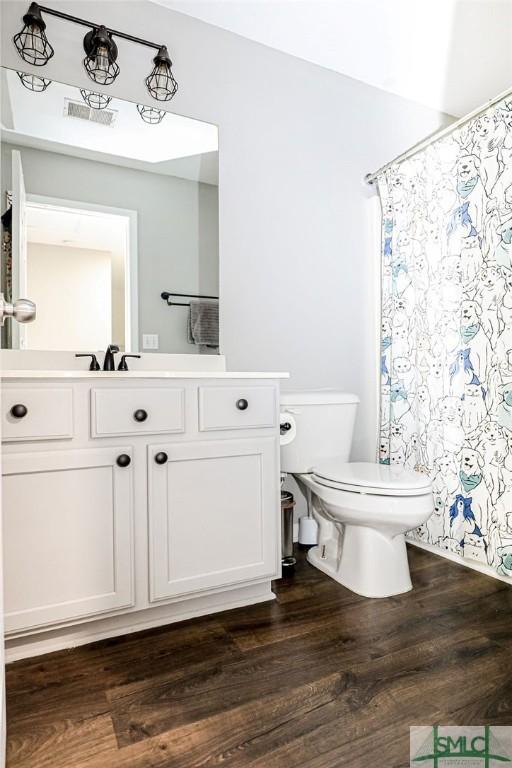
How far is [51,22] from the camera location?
72.9 inches

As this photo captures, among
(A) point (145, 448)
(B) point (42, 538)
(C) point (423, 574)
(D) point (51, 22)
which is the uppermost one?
(D) point (51, 22)

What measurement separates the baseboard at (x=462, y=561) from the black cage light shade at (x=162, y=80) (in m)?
2.30

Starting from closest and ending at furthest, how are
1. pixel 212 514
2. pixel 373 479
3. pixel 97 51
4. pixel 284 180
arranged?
pixel 212 514 < pixel 373 479 < pixel 97 51 < pixel 284 180

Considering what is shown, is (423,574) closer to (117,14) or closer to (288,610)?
(288,610)

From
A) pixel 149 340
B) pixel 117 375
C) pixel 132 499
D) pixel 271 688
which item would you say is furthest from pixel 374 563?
pixel 149 340

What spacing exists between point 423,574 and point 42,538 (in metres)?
1.48

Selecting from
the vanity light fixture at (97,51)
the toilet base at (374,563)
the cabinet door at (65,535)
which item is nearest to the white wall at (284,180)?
the vanity light fixture at (97,51)

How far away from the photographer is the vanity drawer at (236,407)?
162 centimetres

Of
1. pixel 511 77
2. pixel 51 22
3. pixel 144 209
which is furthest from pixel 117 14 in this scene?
pixel 511 77

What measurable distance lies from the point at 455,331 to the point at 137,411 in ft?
4.55

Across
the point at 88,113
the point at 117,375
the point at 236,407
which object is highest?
the point at 88,113

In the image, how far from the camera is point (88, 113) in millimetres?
1929

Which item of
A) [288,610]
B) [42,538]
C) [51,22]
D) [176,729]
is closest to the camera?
[176,729]

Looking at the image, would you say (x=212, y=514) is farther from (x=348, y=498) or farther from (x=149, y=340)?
(x=149, y=340)
